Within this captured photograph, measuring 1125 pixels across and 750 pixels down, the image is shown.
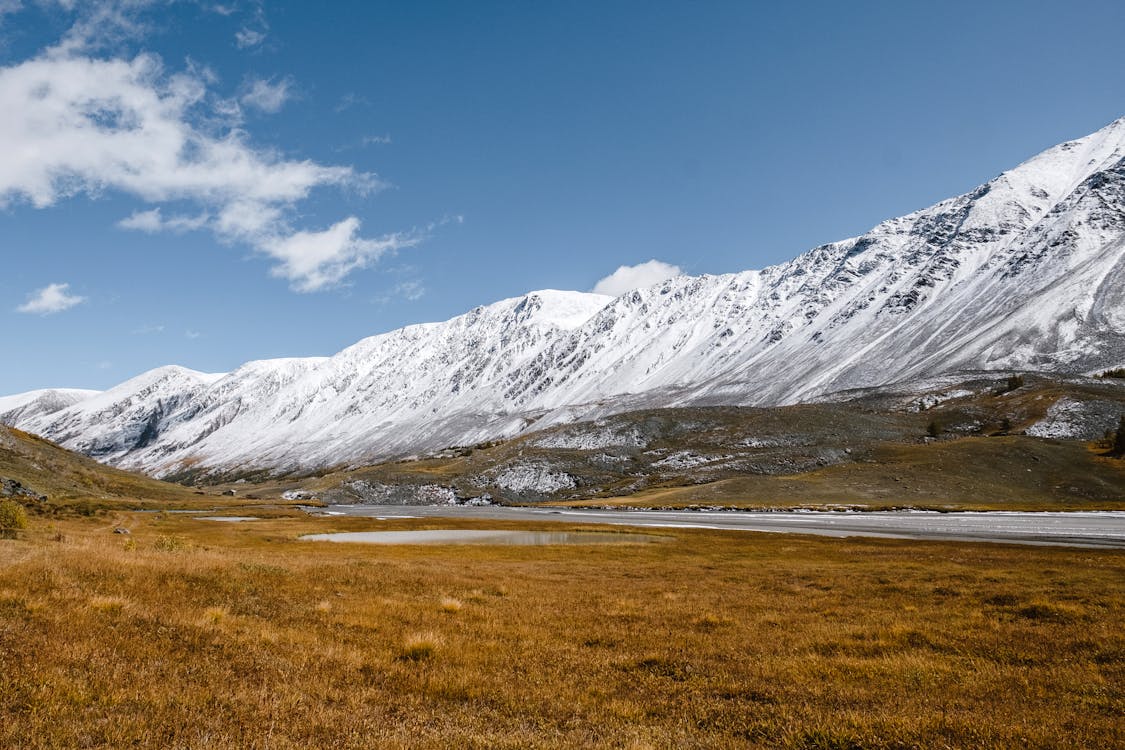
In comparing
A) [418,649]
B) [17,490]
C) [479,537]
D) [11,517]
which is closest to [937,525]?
[479,537]

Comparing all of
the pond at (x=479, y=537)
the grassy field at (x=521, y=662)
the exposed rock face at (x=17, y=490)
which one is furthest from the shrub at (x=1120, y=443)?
the exposed rock face at (x=17, y=490)

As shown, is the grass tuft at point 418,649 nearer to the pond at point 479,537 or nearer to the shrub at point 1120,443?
the pond at point 479,537

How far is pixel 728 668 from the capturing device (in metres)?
14.4

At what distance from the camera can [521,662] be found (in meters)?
14.5

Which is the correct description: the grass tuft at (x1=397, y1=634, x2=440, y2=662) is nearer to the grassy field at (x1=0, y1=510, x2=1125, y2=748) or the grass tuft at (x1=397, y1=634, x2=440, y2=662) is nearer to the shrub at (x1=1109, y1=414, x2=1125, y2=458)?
the grassy field at (x1=0, y1=510, x2=1125, y2=748)

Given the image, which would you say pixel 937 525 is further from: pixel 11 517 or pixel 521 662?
pixel 11 517

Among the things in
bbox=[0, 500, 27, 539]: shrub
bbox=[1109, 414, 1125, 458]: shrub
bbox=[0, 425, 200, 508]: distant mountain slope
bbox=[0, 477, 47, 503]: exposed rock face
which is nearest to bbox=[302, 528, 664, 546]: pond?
bbox=[0, 500, 27, 539]: shrub

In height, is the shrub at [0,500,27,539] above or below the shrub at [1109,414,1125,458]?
above

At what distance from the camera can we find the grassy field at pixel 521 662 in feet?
32.0

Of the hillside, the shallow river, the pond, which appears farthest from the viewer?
the hillside

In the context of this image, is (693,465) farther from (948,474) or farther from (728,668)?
(728,668)

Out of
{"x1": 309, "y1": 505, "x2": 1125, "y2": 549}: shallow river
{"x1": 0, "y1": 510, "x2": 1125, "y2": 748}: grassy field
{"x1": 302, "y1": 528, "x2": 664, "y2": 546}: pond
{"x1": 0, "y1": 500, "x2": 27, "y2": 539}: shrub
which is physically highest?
{"x1": 0, "y1": 500, "x2": 27, "y2": 539}: shrub

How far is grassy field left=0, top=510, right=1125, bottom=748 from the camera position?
977cm

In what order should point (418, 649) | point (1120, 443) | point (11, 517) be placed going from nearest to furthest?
point (418, 649)
point (11, 517)
point (1120, 443)
